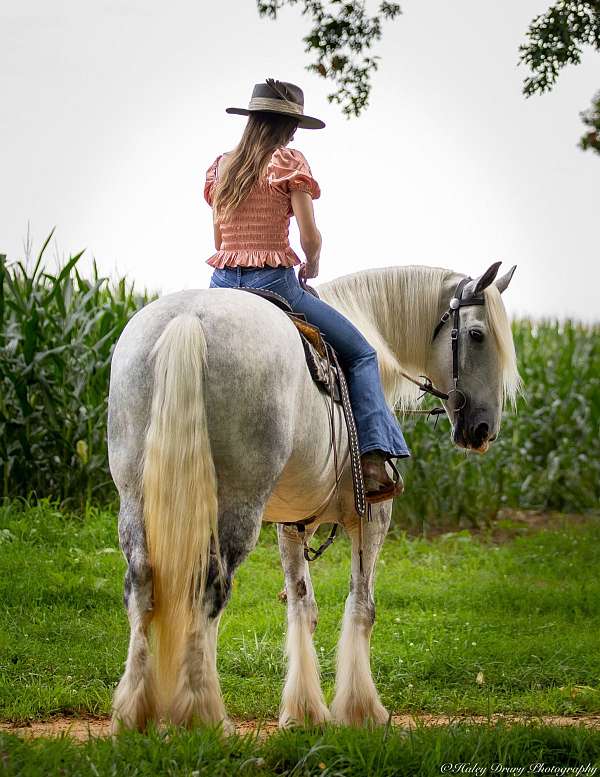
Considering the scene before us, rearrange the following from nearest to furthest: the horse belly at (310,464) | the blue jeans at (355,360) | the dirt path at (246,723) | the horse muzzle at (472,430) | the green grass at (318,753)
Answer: the green grass at (318,753) < the horse belly at (310,464) < the blue jeans at (355,360) < the dirt path at (246,723) < the horse muzzle at (472,430)

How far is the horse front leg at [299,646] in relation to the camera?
4.71m

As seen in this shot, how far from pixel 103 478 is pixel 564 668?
4.33 meters

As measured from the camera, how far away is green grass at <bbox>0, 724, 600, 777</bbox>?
332 cm

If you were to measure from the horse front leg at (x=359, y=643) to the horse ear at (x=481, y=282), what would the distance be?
1.15 m

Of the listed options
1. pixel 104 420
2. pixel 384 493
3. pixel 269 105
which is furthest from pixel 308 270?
pixel 104 420

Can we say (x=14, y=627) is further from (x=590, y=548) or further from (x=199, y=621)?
(x=590, y=548)

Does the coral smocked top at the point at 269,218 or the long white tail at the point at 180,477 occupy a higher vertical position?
the coral smocked top at the point at 269,218

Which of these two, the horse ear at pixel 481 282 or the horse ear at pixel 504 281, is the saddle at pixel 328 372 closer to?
the horse ear at pixel 481 282

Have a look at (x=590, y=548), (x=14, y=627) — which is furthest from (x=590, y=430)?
(x=14, y=627)

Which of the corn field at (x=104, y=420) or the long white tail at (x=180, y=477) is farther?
the corn field at (x=104, y=420)

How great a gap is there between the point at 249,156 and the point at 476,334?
1627 mm

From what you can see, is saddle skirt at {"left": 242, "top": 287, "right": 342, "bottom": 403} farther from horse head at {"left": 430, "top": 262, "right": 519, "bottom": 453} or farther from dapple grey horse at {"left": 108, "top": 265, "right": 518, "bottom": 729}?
horse head at {"left": 430, "top": 262, "right": 519, "bottom": 453}

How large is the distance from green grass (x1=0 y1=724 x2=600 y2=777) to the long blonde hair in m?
2.13

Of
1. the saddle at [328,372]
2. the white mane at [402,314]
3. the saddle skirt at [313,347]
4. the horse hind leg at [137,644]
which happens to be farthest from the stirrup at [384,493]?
the horse hind leg at [137,644]
